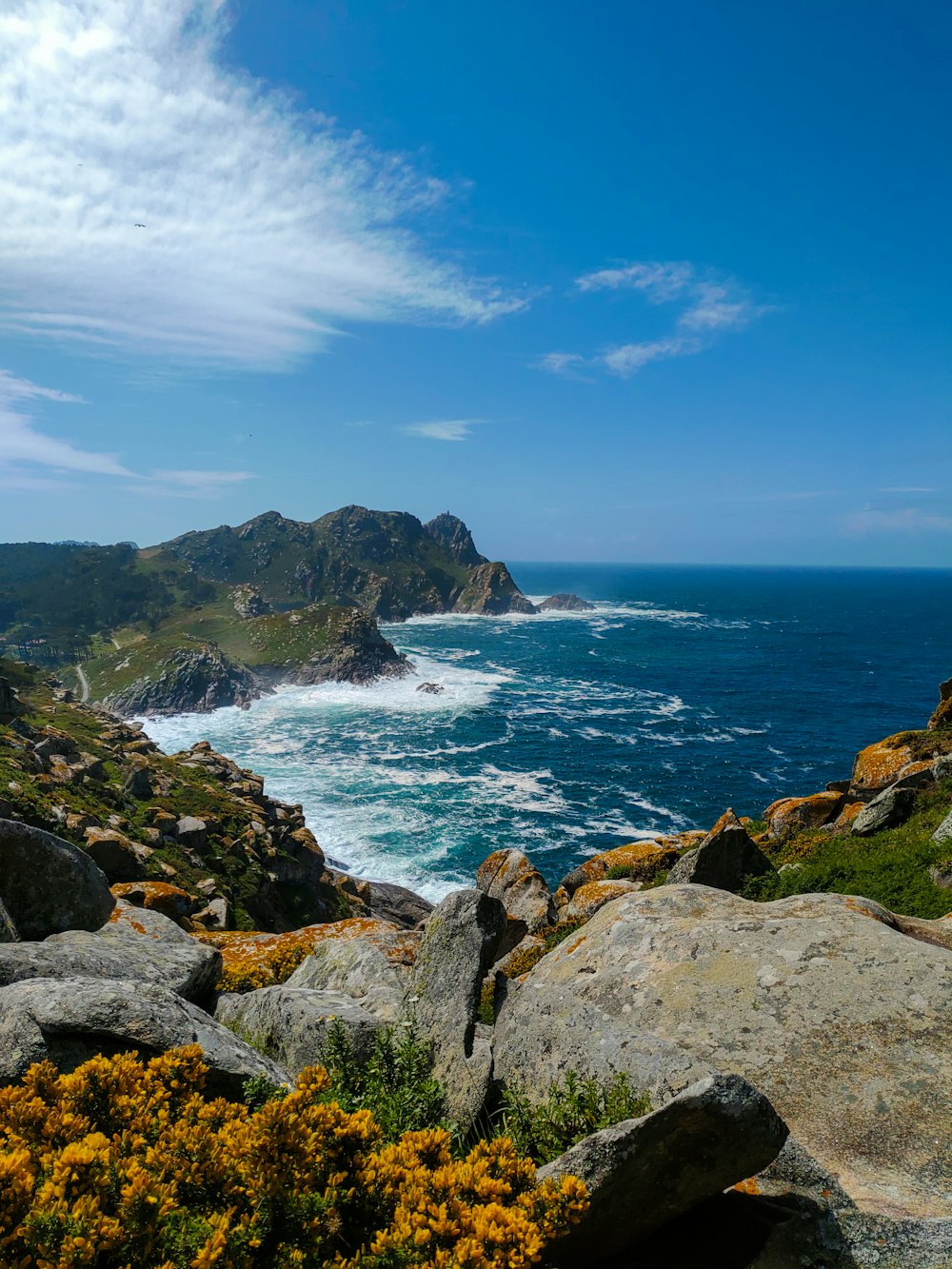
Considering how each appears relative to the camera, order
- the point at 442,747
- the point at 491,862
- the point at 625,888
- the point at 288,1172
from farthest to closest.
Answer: the point at 442,747, the point at 491,862, the point at 625,888, the point at 288,1172

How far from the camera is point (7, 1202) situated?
4785 mm

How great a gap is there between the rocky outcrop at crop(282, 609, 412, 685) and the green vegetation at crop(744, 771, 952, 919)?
14298 centimetres

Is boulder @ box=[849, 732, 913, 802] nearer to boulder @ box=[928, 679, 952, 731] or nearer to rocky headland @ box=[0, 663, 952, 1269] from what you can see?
boulder @ box=[928, 679, 952, 731]

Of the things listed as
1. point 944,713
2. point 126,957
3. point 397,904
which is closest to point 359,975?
point 126,957

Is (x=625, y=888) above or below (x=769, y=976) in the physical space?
below

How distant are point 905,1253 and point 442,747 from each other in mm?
99476

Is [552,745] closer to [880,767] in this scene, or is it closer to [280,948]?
[880,767]

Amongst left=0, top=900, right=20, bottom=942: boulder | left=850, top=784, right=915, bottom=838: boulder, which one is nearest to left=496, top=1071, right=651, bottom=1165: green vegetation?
left=0, top=900, right=20, bottom=942: boulder

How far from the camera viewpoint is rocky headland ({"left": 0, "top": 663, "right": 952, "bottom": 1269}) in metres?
6.53

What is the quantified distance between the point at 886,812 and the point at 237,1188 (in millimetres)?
26974

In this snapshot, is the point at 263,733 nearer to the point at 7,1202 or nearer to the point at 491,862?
the point at 491,862

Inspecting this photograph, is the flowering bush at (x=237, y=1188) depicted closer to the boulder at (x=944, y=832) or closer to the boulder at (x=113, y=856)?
the boulder at (x=944, y=832)

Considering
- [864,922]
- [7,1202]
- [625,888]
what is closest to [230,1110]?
[7,1202]

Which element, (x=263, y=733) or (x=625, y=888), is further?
(x=263, y=733)
